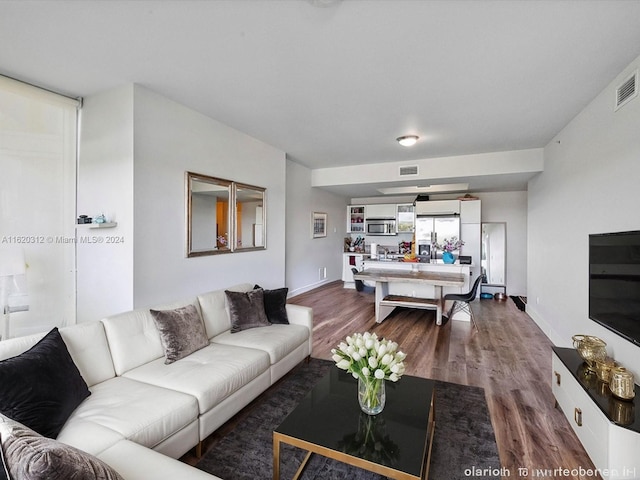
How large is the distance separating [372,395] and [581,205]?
3.14m

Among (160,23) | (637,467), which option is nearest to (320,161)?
(160,23)

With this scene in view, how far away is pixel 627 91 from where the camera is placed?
8.11 ft

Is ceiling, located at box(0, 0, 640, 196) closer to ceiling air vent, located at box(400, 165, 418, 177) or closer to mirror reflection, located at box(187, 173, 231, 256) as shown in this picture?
mirror reflection, located at box(187, 173, 231, 256)

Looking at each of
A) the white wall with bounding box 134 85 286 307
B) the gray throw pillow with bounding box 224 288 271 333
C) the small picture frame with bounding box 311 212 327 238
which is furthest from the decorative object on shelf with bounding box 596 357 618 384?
the small picture frame with bounding box 311 212 327 238

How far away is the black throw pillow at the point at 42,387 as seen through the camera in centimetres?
139

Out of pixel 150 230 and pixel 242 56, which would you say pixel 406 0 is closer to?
pixel 242 56

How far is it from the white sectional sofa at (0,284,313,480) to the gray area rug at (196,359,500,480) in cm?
15

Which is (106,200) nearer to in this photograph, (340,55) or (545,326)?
(340,55)

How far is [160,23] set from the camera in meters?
2.07

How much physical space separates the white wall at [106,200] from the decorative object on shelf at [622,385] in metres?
3.75

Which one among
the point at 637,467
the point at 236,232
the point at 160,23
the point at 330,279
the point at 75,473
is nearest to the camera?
the point at 75,473

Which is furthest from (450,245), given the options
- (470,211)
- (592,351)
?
(592,351)

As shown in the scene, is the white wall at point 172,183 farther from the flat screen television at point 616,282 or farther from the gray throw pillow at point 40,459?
the flat screen television at point 616,282

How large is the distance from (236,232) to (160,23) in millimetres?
2616
